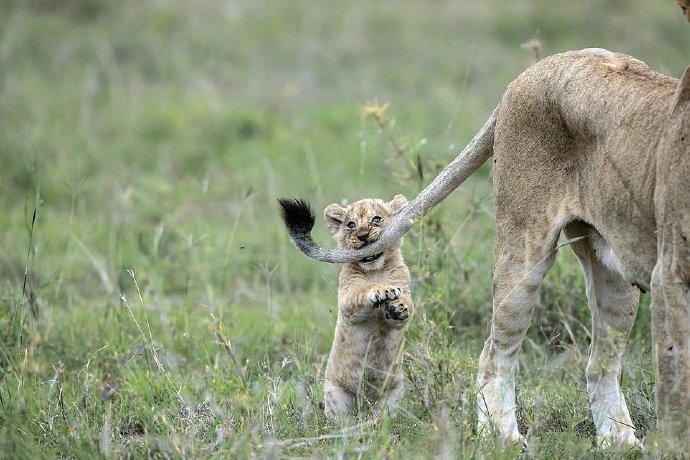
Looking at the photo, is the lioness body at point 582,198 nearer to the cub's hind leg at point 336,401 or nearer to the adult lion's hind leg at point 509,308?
the adult lion's hind leg at point 509,308

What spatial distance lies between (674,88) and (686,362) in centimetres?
96

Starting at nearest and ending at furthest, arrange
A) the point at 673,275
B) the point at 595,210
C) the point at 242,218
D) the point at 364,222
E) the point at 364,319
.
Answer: the point at 673,275 → the point at 595,210 → the point at 364,319 → the point at 364,222 → the point at 242,218

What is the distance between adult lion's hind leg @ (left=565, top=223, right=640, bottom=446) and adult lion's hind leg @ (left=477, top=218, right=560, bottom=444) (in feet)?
0.68

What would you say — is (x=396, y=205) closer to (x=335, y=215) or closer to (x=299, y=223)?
(x=335, y=215)

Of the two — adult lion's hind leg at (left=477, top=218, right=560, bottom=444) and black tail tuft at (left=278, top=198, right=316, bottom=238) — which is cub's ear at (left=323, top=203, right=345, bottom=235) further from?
adult lion's hind leg at (left=477, top=218, right=560, bottom=444)

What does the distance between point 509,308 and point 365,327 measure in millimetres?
605

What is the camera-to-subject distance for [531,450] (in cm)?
379

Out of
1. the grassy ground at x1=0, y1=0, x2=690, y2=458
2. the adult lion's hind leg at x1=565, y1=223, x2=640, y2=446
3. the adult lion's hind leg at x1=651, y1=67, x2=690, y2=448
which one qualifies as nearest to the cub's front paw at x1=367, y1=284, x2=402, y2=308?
the grassy ground at x1=0, y1=0, x2=690, y2=458

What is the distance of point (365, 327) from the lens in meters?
4.71

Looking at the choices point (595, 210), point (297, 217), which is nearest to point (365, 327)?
point (297, 217)

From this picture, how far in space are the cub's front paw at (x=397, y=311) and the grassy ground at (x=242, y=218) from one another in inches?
4.6

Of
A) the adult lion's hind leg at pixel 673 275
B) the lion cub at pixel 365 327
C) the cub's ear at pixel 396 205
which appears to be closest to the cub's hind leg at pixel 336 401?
the lion cub at pixel 365 327

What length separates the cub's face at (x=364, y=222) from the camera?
4.75 m

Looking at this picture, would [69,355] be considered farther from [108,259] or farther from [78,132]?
[78,132]
